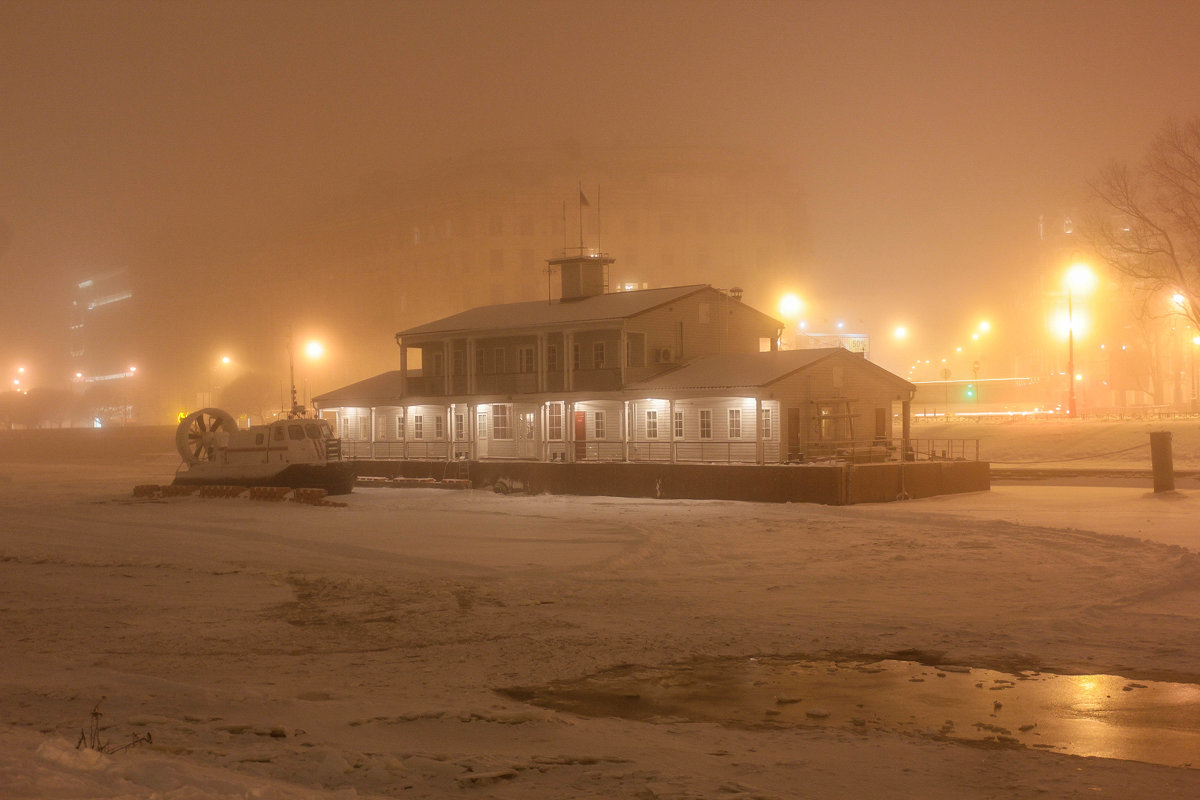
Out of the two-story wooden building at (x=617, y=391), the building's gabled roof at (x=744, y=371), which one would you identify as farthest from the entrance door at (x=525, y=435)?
the building's gabled roof at (x=744, y=371)

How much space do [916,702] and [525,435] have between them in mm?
36114

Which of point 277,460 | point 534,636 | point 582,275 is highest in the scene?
point 582,275

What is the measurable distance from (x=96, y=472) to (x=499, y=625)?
53.8 m

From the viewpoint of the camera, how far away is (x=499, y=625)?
14.3m

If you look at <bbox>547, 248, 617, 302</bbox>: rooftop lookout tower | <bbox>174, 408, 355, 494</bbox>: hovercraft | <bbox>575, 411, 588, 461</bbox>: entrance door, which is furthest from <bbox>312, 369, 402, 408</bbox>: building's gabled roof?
<bbox>575, 411, 588, 461</bbox>: entrance door

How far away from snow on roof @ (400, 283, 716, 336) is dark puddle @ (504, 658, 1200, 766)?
3084 centimetres

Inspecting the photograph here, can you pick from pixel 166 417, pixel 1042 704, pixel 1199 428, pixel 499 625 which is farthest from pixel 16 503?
pixel 166 417

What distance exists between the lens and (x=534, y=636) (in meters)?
13.6

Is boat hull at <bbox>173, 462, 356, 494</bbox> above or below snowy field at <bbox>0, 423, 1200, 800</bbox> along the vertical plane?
above

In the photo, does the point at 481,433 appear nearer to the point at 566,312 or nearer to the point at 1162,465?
the point at 566,312

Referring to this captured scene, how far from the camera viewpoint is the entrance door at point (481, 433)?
47.1 m

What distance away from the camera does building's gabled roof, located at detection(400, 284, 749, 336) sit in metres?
43.6

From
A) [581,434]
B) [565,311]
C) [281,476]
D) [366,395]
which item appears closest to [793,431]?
[581,434]

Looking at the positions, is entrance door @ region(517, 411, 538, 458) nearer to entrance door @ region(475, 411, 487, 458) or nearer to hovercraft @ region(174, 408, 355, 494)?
entrance door @ region(475, 411, 487, 458)
